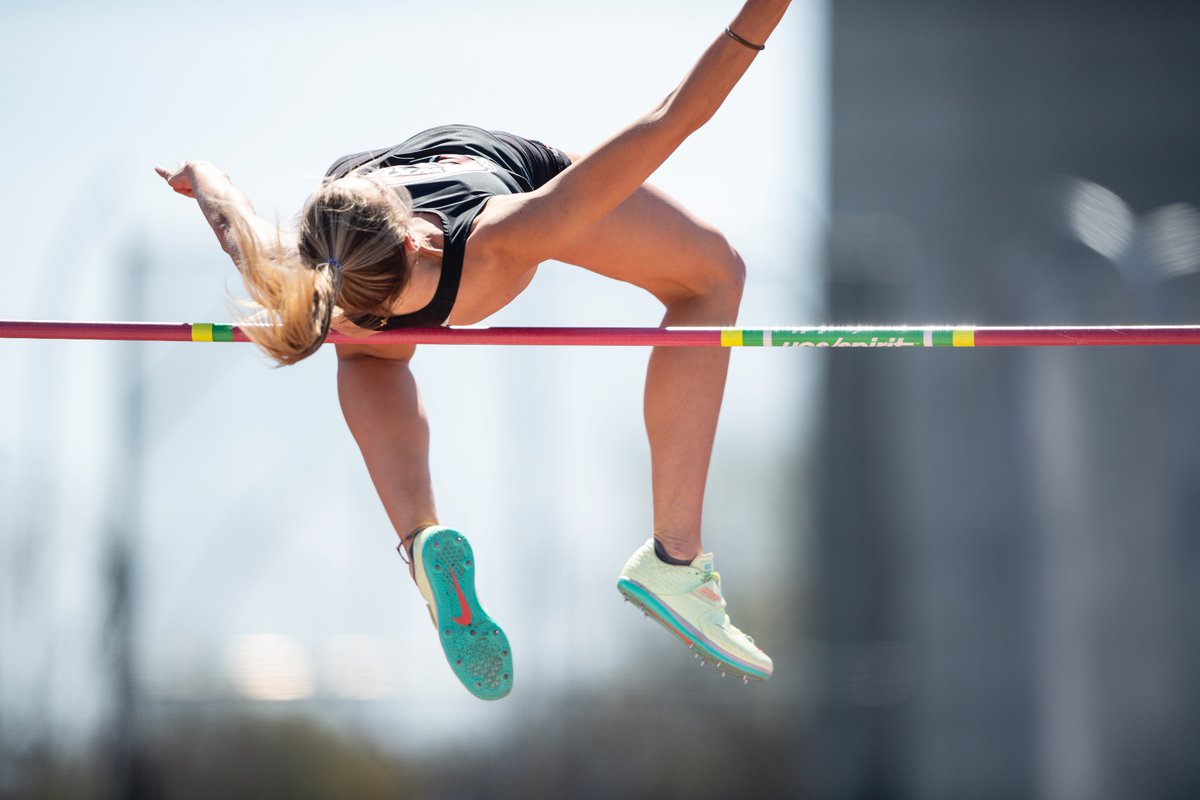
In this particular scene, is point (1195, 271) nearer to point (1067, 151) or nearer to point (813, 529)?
point (813, 529)

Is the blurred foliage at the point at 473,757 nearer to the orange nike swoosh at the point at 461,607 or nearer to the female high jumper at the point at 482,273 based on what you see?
the female high jumper at the point at 482,273

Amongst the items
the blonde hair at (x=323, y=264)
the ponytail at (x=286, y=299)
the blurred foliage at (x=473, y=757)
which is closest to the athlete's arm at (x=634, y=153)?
the blonde hair at (x=323, y=264)

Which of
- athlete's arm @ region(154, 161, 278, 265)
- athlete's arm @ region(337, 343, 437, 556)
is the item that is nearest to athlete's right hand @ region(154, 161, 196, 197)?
athlete's arm @ region(154, 161, 278, 265)

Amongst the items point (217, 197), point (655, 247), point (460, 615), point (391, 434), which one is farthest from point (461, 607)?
point (217, 197)

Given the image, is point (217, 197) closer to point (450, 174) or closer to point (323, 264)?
point (323, 264)

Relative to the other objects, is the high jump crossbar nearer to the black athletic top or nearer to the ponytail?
the black athletic top

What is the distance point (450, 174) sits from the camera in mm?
3270

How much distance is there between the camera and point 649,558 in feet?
12.0

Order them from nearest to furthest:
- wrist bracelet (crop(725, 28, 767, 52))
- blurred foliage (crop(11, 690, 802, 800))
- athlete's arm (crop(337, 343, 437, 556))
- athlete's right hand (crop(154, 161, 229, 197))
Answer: wrist bracelet (crop(725, 28, 767, 52)) → athlete's right hand (crop(154, 161, 229, 197)) → athlete's arm (crop(337, 343, 437, 556)) → blurred foliage (crop(11, 690, 802, 800))

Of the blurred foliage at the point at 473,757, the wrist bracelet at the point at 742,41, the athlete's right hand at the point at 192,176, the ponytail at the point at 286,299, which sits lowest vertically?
the blurred foliage at the point at 473,757

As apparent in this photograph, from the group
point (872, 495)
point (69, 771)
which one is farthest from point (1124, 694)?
point (69, 771)

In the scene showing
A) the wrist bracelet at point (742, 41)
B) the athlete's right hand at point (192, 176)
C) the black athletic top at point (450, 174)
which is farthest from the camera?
the athlete's right hand at point (192, 176)

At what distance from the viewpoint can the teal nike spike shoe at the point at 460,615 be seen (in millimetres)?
3365

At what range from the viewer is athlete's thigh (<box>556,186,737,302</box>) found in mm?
3443
